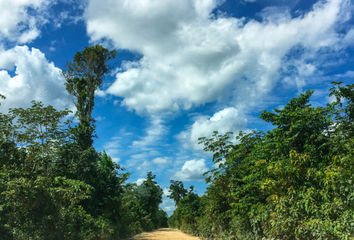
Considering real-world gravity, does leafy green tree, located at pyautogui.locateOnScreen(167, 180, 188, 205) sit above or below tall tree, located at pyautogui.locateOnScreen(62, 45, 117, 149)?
below

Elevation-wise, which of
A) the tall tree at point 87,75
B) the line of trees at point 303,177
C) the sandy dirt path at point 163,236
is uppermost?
the tall tree at point 87,75

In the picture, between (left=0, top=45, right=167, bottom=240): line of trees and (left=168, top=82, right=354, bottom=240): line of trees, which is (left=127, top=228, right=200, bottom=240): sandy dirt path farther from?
(left=168, top=82, right=354, bottom=240): line of trees

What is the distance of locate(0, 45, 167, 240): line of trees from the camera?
8.64m

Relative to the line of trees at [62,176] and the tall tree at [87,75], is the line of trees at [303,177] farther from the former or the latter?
the tall tree at [87,75]

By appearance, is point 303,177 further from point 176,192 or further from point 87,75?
point 176,192

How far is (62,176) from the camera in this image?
14156 mm

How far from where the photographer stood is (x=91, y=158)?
15.6 meters

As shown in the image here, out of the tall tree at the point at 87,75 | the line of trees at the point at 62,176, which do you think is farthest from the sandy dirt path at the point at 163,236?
the tall tree at the point at 87,75

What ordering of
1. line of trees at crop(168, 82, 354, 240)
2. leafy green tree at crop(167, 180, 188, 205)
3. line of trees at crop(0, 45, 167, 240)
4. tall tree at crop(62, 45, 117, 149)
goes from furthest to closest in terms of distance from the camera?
leafy green tree at crop(167, 180, 188, 205)
tall tree at crop(62, 45, 117, 149)
line of trees at crop(0, 45, 167, 240)
line of trees at crop(168, 82, 354, 240)

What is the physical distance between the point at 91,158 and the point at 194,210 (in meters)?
17.9

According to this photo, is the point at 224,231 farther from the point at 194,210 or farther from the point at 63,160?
the point at 194,210

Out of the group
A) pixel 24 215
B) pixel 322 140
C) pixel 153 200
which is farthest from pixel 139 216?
pixel 322 140

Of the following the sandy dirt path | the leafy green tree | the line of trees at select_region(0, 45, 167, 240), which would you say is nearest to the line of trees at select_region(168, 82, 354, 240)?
the line of trees at select_region(0, 45, 167, 240)

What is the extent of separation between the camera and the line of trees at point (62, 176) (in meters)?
8.64
